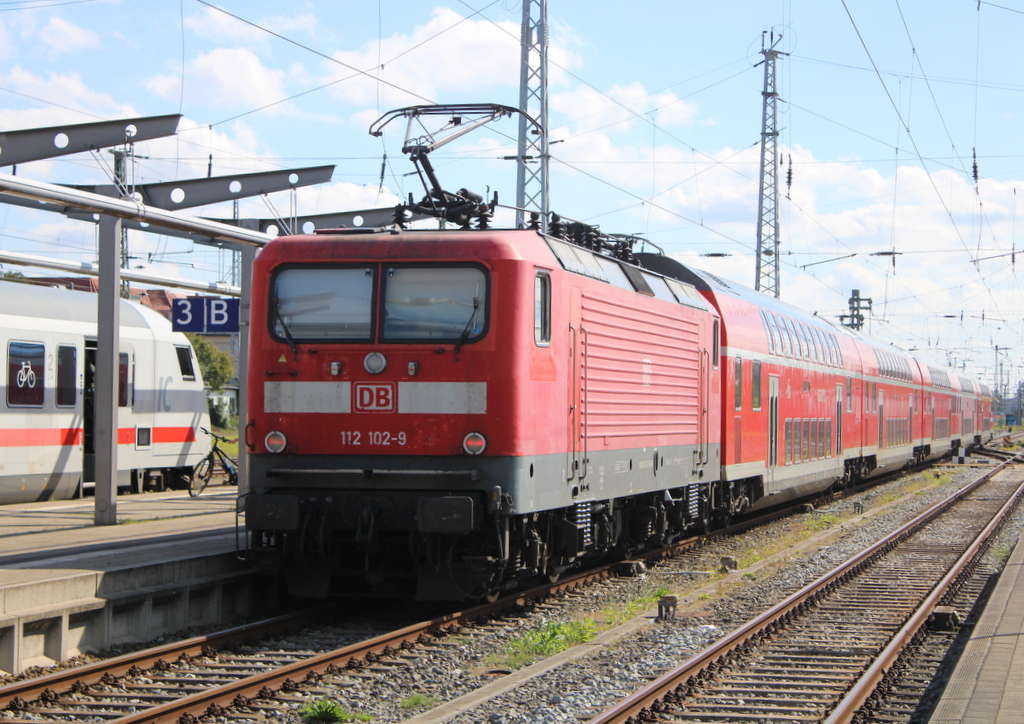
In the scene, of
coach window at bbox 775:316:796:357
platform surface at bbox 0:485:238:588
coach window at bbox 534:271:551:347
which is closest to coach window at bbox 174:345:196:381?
platform surface at bbox 0:485:238:588

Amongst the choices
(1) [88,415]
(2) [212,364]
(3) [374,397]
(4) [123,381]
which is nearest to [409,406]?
(3) [374,397]

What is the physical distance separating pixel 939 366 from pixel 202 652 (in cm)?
4023

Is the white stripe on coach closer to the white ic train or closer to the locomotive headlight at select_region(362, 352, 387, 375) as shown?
the locomotive headlight at select_region(362, 352, 387, 375)

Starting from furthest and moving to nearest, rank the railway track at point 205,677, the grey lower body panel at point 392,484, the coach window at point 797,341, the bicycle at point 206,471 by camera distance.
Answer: the coach window at point 797,341 → the bicycle at point 206,471 → the grey lower body panel at point 392,484 → the railway track at point 205,677

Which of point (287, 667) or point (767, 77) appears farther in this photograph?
point (767, 77)

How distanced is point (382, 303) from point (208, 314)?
25.4 feet

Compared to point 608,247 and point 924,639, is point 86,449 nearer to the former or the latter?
point 608,247

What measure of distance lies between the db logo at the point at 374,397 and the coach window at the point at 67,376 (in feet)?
31.7

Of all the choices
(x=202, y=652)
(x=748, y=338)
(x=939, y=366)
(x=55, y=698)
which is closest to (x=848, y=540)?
(x=748, y=338)

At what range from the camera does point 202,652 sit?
27.3ft

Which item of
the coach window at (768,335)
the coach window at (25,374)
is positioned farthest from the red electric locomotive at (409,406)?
the coach window at (768,335)

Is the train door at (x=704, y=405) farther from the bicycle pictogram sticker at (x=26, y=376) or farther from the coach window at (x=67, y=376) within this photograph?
the bicycle pictogram sticker at (x=26, y=376)

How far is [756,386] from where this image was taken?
58.1 feet

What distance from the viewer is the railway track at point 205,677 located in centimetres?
673
